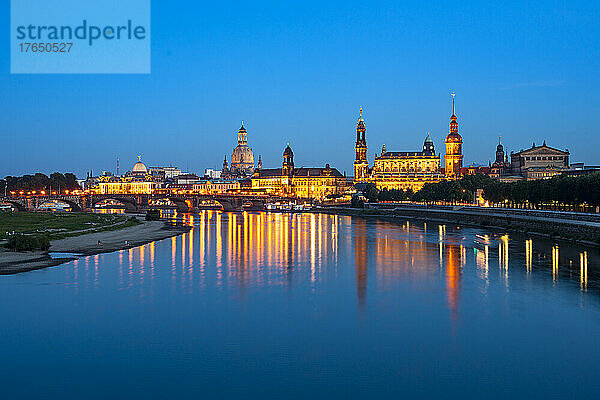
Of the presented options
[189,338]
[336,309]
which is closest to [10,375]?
[189,338]

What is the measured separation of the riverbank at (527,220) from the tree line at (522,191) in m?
4.25

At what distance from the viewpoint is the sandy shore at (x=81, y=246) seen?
44.0m

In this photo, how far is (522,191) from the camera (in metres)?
101

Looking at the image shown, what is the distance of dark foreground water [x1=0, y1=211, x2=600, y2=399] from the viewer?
20312 mm

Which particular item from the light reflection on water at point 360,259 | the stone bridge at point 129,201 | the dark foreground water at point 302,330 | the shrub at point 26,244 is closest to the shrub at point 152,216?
the stone bridge at point 129,201

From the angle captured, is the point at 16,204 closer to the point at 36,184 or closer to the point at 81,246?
the point at 36,184

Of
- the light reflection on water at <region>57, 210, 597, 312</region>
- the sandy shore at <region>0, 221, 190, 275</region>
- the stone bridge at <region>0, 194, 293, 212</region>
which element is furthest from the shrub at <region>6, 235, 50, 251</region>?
the stone bridge at <region>0, 194, 293, 212</region>

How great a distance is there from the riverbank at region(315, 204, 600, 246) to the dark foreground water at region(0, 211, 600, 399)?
37.5 feet

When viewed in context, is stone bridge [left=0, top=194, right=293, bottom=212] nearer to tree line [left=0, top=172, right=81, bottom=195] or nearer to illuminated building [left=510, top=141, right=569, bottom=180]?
tree line [left=0, top=172, right=81, bottom=195]

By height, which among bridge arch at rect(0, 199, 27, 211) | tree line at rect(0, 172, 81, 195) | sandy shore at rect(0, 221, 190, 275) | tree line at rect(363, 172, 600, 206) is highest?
tree line at rect(0, 172, 81, 195)

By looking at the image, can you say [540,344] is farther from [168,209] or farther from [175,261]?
[168,209]

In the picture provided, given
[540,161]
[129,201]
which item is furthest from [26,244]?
[540,161]

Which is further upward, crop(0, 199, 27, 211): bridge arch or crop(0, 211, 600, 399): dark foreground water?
crop(0, 199, 27, 211): bridge arch

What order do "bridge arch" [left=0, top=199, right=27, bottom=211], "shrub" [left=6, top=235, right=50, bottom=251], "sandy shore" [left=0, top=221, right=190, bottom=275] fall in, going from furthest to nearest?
1. "bridge arch" [left=0, top=199, right=27, bottom=211]
2. "shrub" [left=6, top=235, right=50, bottom=251]
3. "sandy shore" [left=0, top=221, right=190, bottom=275]
